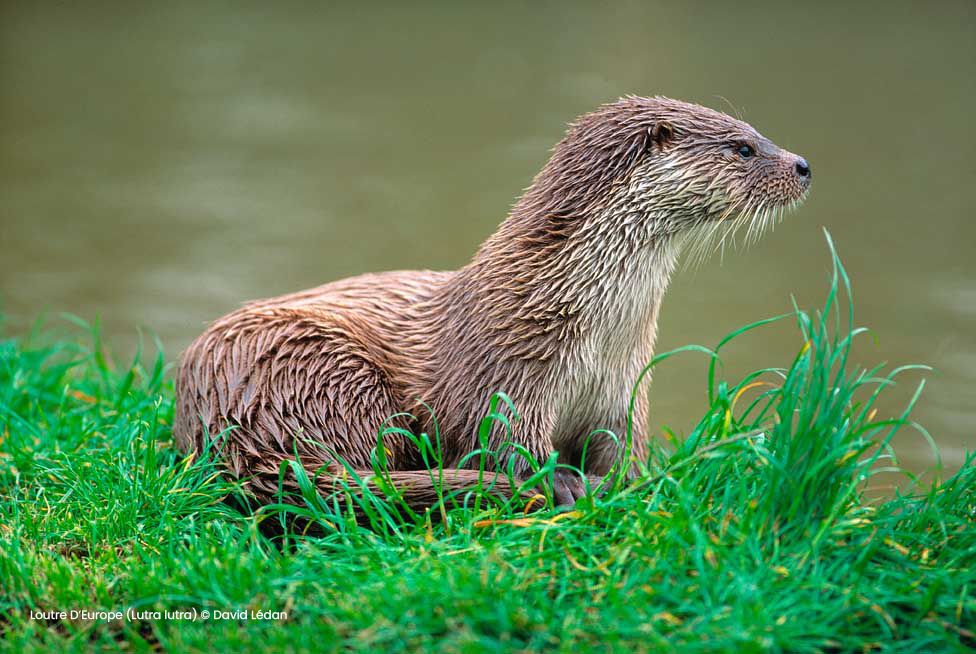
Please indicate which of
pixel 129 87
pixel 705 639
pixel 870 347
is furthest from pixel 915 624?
pixel 129 87

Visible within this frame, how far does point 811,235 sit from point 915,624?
4411mm

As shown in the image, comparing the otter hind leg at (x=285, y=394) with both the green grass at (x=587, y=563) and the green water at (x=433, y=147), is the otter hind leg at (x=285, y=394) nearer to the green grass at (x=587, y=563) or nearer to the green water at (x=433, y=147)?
the green grass at (x=587, y=563)

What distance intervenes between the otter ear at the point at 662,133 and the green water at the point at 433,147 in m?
2.17

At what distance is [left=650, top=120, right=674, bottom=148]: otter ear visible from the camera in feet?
8.65

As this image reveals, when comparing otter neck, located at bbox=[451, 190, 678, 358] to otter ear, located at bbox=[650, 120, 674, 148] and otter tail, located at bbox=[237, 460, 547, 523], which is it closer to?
otter ear, located at bbox=[650, 120, 674, 148]

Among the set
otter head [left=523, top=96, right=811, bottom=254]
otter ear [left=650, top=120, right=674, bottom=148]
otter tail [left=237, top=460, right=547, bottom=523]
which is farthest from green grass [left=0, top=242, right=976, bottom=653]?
otter ear [left=650, top=120, right=674, bottom=148]

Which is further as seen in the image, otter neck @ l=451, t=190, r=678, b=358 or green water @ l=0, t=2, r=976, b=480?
green water @ l=0, t=2, r=976, b=480

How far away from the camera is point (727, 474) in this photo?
2363 millimetres

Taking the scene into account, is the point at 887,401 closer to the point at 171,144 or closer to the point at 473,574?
the point at 473,574

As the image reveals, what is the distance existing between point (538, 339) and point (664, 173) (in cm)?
50

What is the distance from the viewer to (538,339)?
104 inches

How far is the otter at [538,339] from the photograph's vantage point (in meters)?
2.62

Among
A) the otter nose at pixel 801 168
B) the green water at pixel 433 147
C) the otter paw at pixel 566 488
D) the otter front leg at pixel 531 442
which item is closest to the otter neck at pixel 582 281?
the otter front leg at pixel 531 442

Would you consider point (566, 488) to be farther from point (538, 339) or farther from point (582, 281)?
point (582, 281)
